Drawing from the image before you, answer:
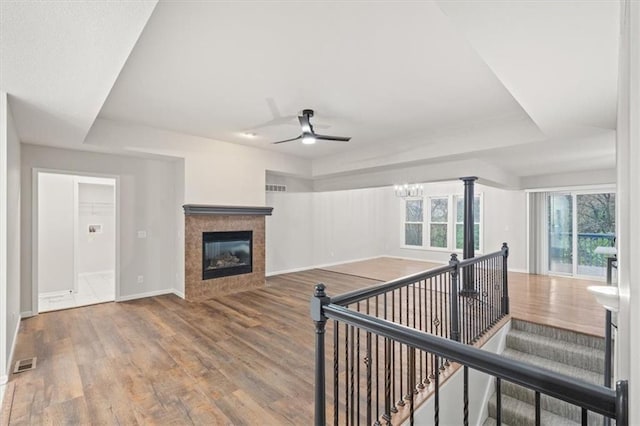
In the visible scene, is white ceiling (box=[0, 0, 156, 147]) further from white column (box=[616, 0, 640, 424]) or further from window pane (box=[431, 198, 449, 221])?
window pane (box=[431, 198, 449, 221])

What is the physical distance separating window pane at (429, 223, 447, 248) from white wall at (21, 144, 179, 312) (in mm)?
7666

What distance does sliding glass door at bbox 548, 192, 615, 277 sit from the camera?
6.77 meters

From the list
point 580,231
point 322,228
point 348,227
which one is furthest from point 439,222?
point 322,228

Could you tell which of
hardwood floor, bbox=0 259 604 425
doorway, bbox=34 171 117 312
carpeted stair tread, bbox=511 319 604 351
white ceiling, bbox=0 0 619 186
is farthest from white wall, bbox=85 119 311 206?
carpeted stair tread, bbox=511 319 604 351

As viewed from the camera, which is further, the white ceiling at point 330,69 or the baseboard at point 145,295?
the baseboard at point 145,295

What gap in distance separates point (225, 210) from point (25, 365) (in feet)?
10.6

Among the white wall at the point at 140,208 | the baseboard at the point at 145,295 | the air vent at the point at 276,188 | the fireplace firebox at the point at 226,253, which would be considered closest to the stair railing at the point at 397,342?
the fireplace firebox at the point at 226,253

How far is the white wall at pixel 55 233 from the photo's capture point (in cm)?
573

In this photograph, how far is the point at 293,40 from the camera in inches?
96.0

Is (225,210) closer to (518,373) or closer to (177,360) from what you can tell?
(177,360)

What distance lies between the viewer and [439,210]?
32.6ft

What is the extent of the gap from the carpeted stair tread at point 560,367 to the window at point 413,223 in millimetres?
6243

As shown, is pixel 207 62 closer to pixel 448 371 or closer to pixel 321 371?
pixel 321 371

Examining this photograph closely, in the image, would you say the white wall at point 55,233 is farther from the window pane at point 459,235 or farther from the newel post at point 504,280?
the window pane at point 459,235
